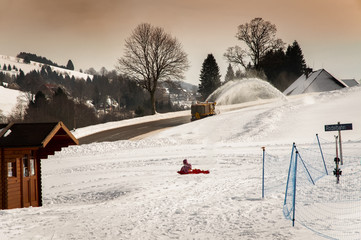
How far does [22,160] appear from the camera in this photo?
1366cm

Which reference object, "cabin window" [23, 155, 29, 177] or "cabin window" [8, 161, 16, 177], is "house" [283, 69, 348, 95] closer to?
"cabin window" [23, 155, 29, 177]

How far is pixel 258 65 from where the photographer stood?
75.4 metres

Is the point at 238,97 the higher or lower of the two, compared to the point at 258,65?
lower

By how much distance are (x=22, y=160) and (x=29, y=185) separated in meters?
1.20

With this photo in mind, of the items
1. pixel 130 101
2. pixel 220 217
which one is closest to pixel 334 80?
pixel 220 217

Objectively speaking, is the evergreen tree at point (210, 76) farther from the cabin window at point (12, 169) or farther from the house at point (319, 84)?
the cabin window at point (12, 169)

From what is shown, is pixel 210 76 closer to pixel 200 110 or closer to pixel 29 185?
pixel 200 110

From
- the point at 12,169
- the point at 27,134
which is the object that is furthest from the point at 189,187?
the point at 12,169

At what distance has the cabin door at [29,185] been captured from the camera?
13992mm

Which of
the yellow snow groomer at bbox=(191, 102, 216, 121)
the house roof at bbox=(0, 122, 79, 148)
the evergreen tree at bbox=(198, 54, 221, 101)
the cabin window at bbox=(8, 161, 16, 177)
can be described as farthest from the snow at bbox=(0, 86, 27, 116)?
the house roof at bbox=(0, 122, 79, 148)

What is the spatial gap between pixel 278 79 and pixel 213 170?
245 ft

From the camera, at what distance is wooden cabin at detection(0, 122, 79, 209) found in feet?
42.7

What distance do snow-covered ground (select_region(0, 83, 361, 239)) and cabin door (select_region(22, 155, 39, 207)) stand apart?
751mm

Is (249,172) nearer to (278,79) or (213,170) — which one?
(213,170)
